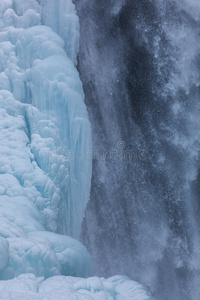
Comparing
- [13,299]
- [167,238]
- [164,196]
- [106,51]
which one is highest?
[106,51]

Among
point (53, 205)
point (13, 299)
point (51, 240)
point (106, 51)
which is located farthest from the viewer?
point (106, 51)

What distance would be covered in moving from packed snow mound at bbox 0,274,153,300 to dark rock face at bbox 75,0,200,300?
3382 mm

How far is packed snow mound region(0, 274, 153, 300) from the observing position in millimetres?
2068

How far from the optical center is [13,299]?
1972 mm

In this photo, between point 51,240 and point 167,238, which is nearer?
point 51,240

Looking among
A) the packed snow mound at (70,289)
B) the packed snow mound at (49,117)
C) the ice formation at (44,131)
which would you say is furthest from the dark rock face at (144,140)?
the packed snow mound at (70,289)

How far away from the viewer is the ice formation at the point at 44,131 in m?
3.06

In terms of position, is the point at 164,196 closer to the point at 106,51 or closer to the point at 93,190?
the point at 93,190

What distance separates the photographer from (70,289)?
2.22 meters

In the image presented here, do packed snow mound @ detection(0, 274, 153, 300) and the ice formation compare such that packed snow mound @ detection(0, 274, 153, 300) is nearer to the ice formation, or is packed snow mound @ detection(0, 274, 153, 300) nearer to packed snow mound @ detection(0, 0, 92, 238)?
the ice formation

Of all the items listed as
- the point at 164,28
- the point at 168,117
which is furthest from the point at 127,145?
the point at 164,28

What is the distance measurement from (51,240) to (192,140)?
3825mm

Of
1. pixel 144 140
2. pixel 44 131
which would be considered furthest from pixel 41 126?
pixel 144 140

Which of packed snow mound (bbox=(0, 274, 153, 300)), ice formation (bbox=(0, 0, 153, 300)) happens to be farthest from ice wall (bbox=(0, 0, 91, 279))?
packed snow mound (bbox=(0, 274, 153, 300))
